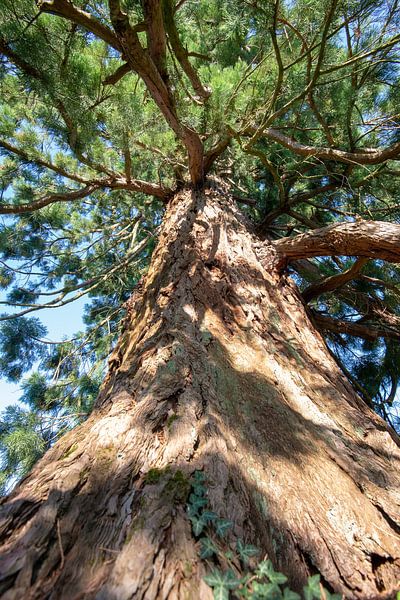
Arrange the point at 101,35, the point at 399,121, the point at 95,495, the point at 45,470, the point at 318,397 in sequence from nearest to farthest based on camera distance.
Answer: the point at 95,495 → the point at 45,470 → the point at 318,397 → the point at 101,35 → the point at 399,121

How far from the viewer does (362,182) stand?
3.11 m

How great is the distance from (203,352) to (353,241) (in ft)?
3.97

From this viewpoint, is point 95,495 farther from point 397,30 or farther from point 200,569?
point 397,30

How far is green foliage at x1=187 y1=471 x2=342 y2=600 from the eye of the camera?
2.07 ft

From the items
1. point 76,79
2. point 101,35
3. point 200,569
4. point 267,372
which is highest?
point 76,79

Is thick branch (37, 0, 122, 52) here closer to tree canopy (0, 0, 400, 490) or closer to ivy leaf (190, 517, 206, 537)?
tree canopy (0, 0, 400, 490)

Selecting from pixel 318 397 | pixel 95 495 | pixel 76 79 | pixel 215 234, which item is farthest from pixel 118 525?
pixel 76 79

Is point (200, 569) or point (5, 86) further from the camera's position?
point (5, 86)

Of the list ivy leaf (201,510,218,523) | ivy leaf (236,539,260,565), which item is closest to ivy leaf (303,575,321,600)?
ivy leaf (236,539,260,565)

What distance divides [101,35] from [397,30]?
78.1 inches

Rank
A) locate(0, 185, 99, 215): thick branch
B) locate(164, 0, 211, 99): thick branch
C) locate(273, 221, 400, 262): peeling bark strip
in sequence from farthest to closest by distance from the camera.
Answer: locate(0, 185, 99, 215): thick branch
locate(273, 221, 400, 262): peeling bark strip
locate(164, 0, 211, 99): thick branch

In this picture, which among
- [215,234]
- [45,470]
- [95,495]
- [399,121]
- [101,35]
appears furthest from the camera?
[399,121]

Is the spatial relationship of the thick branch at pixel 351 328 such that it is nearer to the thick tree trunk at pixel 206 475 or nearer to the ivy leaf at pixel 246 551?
the thick tree trunk at pixel 206 475

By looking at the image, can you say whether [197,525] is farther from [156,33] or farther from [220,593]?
[156,33]
